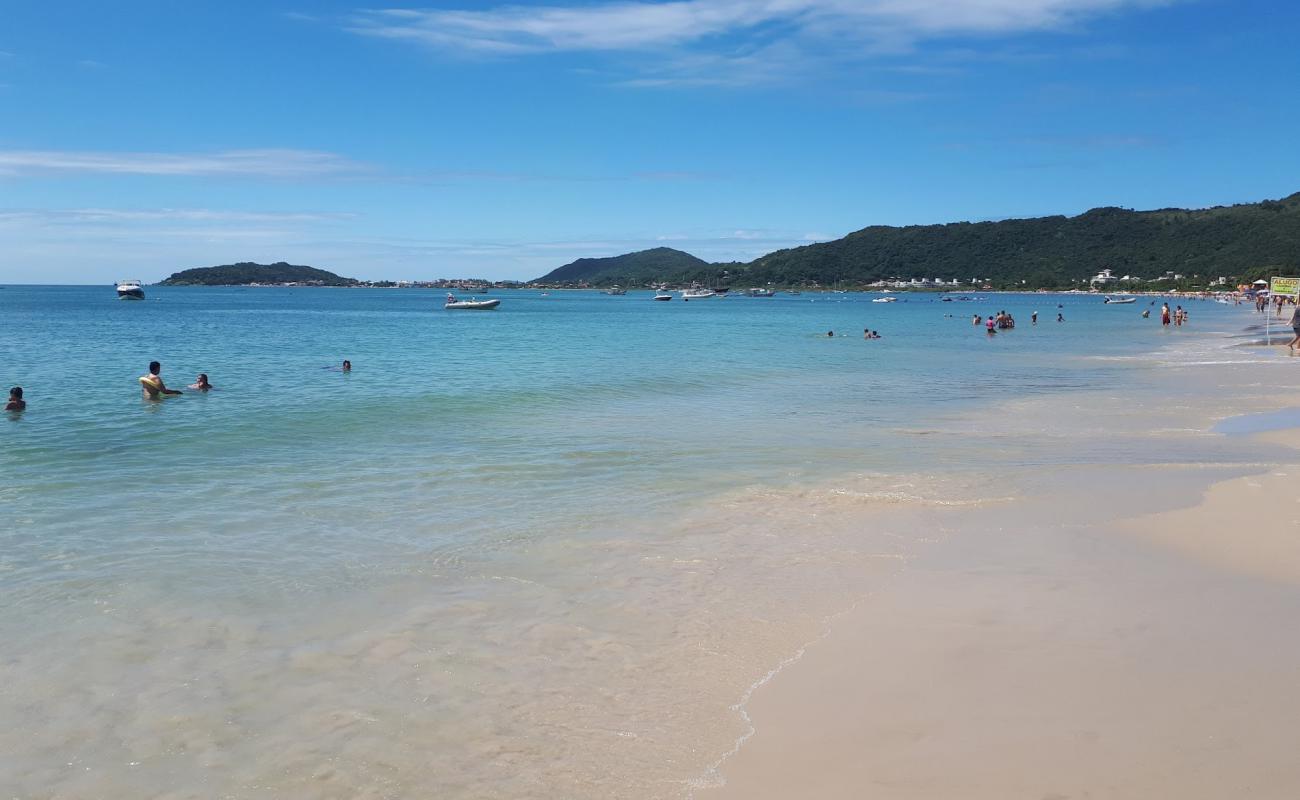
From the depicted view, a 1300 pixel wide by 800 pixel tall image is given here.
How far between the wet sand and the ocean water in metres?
0.46

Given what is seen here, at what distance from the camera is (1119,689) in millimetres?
6047

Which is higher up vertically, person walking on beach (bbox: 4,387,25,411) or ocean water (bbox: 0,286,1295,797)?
person walking on beach (bbox: 4,387,25,411)

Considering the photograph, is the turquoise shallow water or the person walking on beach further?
the person walking on beach

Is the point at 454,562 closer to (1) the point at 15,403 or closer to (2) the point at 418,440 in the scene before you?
(2) the point at 418,440

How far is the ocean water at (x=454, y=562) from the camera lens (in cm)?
554

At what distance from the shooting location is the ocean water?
5.54 meters

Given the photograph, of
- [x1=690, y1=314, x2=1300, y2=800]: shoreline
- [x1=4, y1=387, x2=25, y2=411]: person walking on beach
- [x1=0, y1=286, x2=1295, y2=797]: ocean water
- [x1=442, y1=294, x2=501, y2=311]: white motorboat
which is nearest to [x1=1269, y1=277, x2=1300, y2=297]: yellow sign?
[x1=0, y1=286, x2=1295, y2=797]: ocean water

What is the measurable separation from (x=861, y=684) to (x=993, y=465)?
8965mm

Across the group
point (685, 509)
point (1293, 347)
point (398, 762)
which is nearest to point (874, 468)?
point (685, 509)

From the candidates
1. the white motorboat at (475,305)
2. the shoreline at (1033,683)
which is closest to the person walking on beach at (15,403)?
the shoreline at (1033,683)

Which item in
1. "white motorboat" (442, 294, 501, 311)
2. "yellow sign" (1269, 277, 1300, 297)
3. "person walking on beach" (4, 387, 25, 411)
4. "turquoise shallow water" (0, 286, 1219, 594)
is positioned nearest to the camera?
"turquoise shallow water" (0, 286, 1219, 594)

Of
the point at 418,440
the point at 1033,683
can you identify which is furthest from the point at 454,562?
the point at 418,440

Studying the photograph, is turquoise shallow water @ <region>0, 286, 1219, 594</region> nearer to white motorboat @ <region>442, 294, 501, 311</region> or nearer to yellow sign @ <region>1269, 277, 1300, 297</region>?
yellow sign @ <region>1269, 277, 1300, 297</region>

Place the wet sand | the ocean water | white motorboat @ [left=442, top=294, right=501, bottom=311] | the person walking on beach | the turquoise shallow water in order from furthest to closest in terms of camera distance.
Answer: white motorboat @ [left=442, top=294, right=501, bottom=311] → the person walking on beach → the turquoise shallow water → the ocean water → the wet sand
